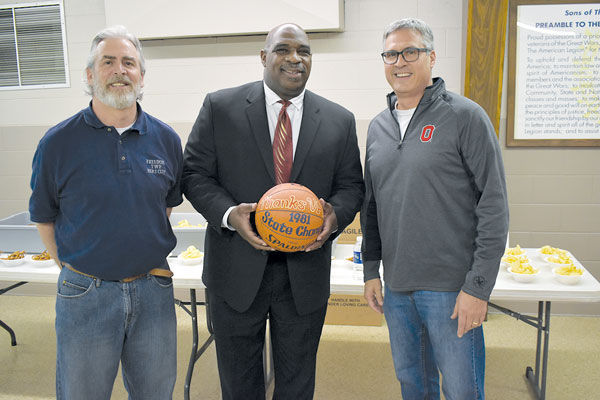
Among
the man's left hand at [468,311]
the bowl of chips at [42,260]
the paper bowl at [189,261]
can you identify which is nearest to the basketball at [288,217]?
the man's left hand at [468,311]

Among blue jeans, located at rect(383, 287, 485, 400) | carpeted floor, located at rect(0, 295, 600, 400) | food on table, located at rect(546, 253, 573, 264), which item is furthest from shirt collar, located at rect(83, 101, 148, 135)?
food on table, located at rect(546, 253, 573, 264)

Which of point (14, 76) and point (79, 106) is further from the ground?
point (14, 76)

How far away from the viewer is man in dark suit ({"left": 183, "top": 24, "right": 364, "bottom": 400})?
1.63 m

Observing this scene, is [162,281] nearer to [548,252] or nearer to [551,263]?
[551,263]

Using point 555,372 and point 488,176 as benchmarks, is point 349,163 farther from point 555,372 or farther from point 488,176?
point 555,372

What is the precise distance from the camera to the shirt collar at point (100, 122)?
1513mm

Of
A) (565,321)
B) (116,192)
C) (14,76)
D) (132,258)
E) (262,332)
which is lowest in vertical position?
(565,321)

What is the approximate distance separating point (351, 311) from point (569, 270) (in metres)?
1.59

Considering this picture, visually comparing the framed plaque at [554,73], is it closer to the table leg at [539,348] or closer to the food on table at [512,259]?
the food on table at [512,259]

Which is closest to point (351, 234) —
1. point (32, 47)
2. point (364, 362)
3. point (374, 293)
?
point (364, 362)

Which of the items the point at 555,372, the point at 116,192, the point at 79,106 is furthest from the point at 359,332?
the point at 79,106

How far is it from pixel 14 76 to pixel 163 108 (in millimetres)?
1356

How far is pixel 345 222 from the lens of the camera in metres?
1.70

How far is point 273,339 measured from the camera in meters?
1.76
